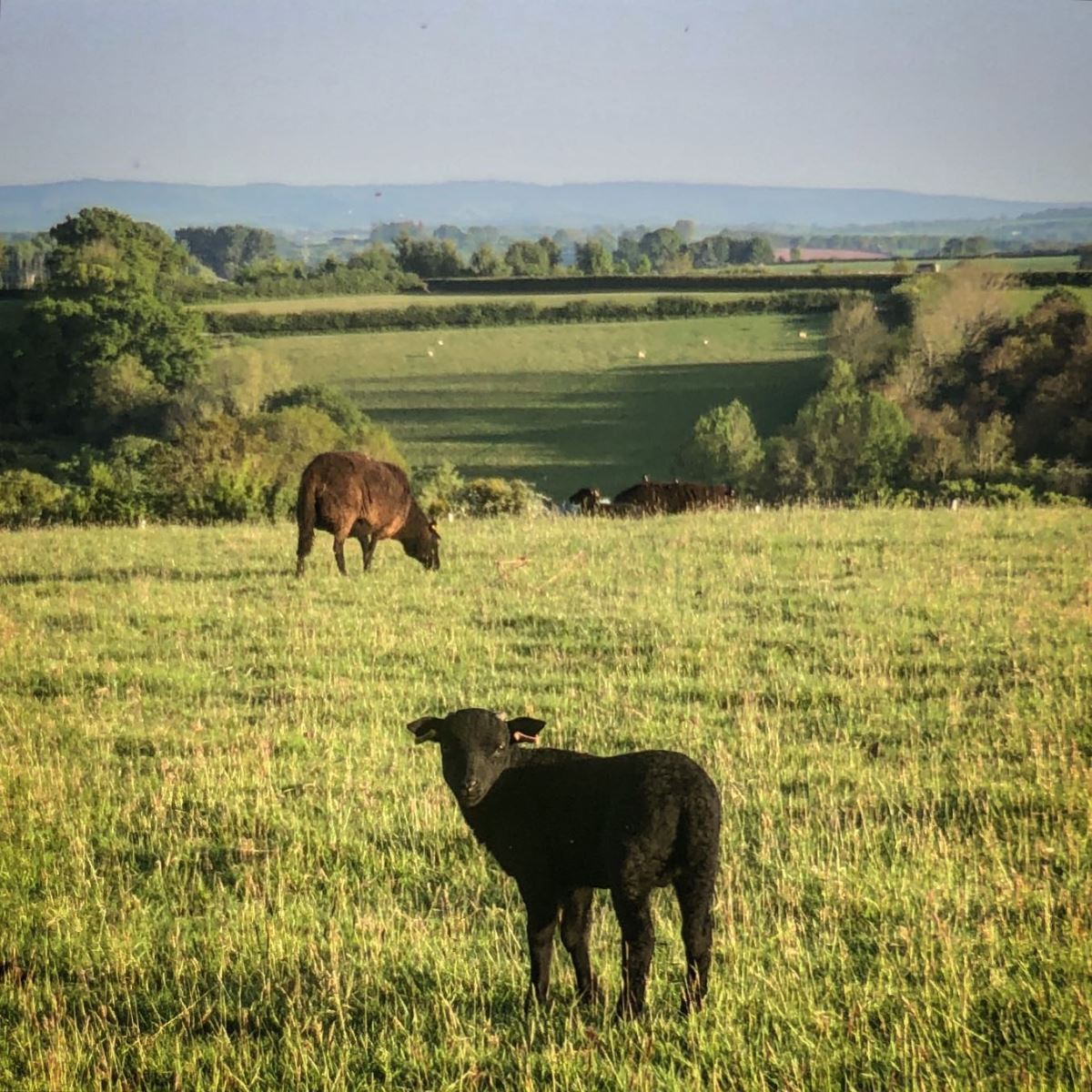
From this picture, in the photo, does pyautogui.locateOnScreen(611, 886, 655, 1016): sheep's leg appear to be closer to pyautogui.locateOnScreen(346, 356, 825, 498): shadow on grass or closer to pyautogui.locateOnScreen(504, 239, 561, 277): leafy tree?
pyautogui.locateOnScreen(346, 356, 825, 498): shadow on grass

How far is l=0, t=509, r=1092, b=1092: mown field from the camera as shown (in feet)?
15.4

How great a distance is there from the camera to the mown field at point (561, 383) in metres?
75.8

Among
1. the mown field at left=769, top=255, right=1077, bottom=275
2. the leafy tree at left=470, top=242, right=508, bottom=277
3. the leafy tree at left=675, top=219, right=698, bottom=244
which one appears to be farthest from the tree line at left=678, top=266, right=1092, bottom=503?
the leafy tree at left=675, top=219, right=698, bottom=244

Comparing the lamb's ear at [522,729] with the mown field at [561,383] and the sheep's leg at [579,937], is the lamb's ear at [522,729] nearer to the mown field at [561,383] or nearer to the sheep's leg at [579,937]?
the sheep's leg at [579,937]

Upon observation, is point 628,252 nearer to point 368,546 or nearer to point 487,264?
point 487,264

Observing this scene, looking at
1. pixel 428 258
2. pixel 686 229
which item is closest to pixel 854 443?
pixel 428 258

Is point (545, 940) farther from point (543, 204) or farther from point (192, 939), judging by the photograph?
point (543, 204)

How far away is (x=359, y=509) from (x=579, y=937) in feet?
40.0

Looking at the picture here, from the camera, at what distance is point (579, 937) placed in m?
4.78

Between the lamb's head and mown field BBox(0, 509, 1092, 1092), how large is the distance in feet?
2.63

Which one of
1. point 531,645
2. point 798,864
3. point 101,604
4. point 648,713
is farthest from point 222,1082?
point 101,604

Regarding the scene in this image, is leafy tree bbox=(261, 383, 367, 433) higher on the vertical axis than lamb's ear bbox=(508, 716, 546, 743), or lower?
lower

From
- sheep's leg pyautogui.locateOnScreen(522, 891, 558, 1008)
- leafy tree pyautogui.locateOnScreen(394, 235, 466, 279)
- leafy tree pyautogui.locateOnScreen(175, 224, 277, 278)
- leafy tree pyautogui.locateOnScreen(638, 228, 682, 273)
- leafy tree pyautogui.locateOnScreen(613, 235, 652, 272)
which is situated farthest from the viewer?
leafy tree pyautogui.locateOnScreen(638, 228, 682, 273)

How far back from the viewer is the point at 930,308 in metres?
70.6
